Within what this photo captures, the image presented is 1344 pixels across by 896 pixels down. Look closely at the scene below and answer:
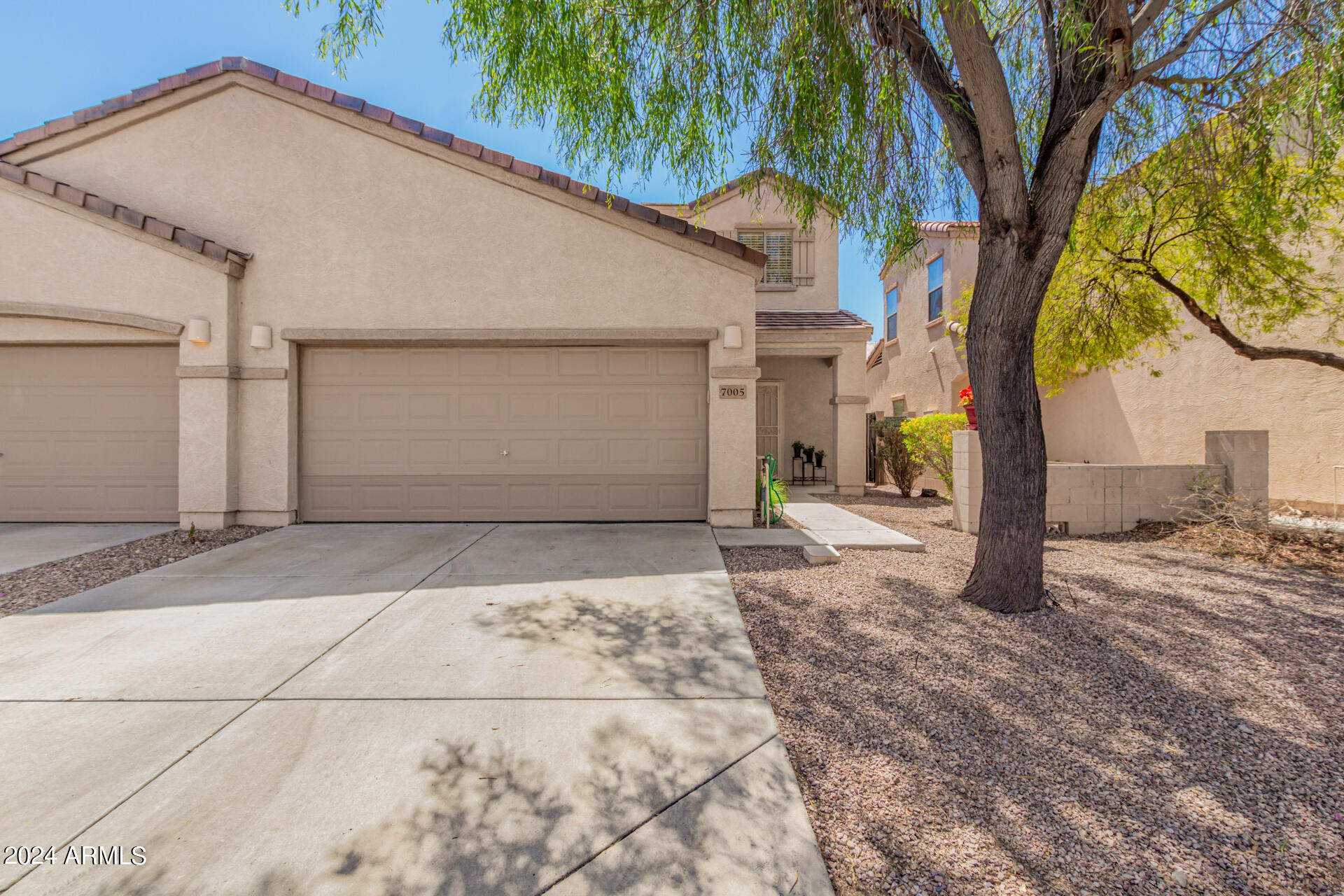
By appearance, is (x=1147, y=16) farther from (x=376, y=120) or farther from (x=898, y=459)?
(x=898, y=459)

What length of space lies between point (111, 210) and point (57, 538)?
4014 millimetres

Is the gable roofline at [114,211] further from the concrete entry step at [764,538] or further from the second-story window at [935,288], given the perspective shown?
the second-story window at [935,288]

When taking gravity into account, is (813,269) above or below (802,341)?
above

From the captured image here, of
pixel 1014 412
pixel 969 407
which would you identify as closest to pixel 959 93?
pixel 1014 412

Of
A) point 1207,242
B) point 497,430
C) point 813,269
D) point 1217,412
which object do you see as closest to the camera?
point 1207,242

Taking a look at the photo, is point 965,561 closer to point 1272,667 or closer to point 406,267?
point 1272,667

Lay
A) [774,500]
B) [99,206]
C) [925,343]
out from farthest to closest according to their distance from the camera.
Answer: [925,343] < [774,500] < [99,206]

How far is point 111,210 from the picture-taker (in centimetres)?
709

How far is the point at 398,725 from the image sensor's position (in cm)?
274

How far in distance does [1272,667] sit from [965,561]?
251 centimetres

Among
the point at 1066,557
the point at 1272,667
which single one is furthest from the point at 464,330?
the point at 1272,667

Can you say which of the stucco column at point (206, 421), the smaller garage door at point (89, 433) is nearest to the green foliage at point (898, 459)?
the stucco column at point (206, 421)

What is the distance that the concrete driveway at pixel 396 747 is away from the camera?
1.92m

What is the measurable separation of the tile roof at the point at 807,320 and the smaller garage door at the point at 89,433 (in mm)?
9401
